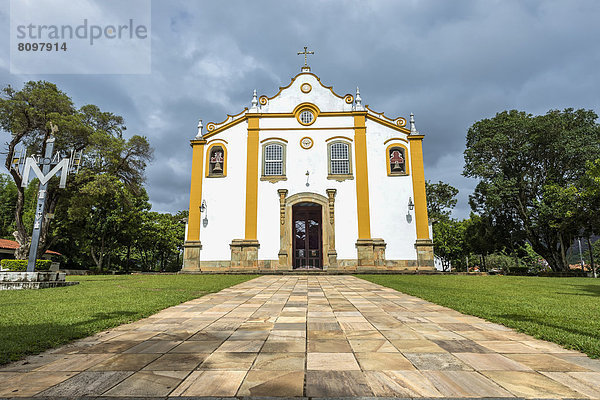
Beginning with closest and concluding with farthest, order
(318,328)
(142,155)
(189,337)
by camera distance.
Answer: (189,337)
(318,328)
(142,155)

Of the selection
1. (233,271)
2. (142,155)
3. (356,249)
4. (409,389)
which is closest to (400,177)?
(356,249)

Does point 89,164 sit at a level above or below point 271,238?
above

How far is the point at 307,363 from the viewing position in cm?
269

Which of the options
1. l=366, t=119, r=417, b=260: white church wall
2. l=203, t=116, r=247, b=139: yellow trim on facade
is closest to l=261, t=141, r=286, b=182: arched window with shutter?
l=203, t=116, r=247, b=139: yellow trim on facade

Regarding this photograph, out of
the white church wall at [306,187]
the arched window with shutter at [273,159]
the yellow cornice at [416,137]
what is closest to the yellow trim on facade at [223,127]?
the white church wall at [306,187]

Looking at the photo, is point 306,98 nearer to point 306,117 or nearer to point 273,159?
point 306,117

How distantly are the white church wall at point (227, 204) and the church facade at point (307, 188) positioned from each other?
6 cm

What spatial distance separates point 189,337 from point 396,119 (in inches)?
767

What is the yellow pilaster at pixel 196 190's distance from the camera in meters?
19.1

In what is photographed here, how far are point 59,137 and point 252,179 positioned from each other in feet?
37.7

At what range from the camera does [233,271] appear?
58.4ft

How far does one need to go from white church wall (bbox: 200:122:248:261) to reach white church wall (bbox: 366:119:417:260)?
7606 millimetres

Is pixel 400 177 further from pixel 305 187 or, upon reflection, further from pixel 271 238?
pixel 271 238

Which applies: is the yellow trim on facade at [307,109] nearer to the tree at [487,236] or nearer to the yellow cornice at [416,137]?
the yellow cornice at [416,137]
